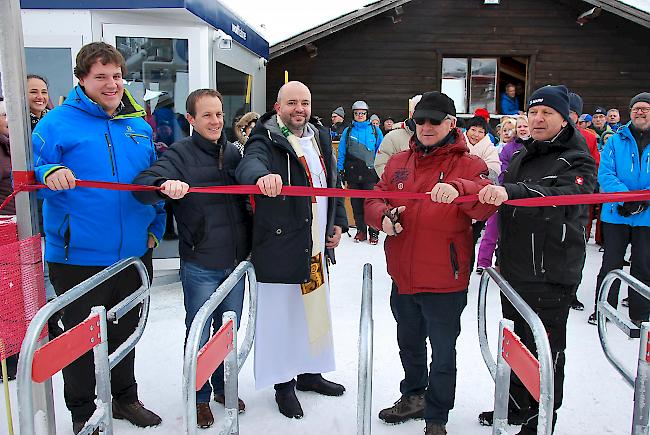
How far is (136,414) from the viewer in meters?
2.85

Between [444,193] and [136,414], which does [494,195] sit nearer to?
[444,193]

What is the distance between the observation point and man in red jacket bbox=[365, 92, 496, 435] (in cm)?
246

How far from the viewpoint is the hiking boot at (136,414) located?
9.30 ft

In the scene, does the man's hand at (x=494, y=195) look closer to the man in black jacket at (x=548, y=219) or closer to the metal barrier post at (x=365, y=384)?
the man in black jacket at (x=548, y=219)

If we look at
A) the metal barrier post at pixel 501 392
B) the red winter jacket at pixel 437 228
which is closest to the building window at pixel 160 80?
the red winter jacket at pixel 437 228

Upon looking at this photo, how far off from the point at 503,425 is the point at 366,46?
9425 mm

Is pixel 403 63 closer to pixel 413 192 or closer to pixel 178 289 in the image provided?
pixel 178 289

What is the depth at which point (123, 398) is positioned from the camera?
2875 mm

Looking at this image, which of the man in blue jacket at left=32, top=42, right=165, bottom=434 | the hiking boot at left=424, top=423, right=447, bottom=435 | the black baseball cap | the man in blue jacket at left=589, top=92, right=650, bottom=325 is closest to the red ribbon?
the man in blue jacket at left=32, top=42, right=165, bottom=434

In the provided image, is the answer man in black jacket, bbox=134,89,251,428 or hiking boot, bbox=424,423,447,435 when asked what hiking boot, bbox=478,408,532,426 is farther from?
man in black jacket, bbox=134,89,251,428

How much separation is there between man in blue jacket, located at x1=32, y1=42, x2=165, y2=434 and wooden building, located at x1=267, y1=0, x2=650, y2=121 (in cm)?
815

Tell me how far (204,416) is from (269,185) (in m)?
1.30

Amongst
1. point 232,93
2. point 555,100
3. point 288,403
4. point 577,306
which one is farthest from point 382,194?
point 232,93

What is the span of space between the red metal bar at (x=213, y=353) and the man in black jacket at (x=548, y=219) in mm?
1167
